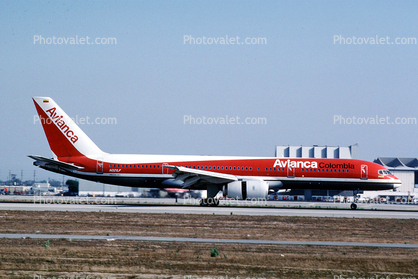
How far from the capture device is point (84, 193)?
8525 cm

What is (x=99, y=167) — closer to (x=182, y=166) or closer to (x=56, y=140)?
(x=56, y=140)

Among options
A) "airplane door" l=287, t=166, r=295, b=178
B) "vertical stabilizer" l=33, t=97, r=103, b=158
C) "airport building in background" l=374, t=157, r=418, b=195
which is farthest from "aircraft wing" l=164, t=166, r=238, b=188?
"airport building in background" l=374, t=157, r=418, b=195

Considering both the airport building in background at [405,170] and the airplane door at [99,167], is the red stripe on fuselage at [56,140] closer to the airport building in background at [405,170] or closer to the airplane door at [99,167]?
the airplane door at [99,167]

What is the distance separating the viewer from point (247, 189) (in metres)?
36.1

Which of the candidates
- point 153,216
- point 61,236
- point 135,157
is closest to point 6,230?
point 61,236

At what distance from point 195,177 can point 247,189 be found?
4333mm

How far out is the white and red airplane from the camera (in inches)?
1517

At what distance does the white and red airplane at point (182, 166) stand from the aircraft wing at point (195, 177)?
0.13 m

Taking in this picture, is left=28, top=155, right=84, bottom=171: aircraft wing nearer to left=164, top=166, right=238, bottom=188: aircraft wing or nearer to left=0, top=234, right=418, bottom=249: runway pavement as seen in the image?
left=164, top=166, right=238, bottom=188: aircraft wing

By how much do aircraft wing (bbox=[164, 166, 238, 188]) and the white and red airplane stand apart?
13 cm

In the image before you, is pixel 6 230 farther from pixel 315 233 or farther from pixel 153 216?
pixel 315 233

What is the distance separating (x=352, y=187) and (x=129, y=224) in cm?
2313

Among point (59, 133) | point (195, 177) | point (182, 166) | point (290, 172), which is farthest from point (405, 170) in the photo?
point (59, 133)

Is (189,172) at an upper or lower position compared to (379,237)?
upper
